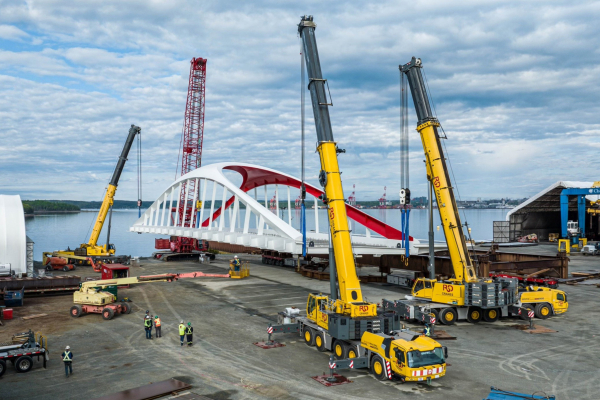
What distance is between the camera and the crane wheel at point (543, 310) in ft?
82.3

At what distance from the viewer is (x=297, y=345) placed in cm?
1994

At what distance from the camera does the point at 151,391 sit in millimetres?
14273

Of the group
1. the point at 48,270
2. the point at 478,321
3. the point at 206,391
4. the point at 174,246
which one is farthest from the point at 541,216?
the point at 206,391

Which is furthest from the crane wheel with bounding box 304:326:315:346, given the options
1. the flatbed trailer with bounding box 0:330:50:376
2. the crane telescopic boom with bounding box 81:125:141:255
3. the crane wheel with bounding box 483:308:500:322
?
the crane telescopic boom with bounding box 81:125:141:255

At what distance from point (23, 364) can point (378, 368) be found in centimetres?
1212

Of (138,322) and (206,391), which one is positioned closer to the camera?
(206,391)

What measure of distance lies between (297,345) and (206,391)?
19.3 ft

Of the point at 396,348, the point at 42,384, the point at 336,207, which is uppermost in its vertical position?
the point at 336,207

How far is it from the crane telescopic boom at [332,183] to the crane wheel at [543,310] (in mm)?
12027

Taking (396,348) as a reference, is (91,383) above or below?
below

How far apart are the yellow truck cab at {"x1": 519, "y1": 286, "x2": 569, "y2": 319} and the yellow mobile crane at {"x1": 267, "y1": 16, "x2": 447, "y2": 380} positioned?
423 inches

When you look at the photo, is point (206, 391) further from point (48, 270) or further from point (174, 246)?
point (174, 246)

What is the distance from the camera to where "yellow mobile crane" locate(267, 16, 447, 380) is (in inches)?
596

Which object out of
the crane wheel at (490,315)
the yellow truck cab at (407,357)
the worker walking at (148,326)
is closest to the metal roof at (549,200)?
the crane wheel at (490,315)
